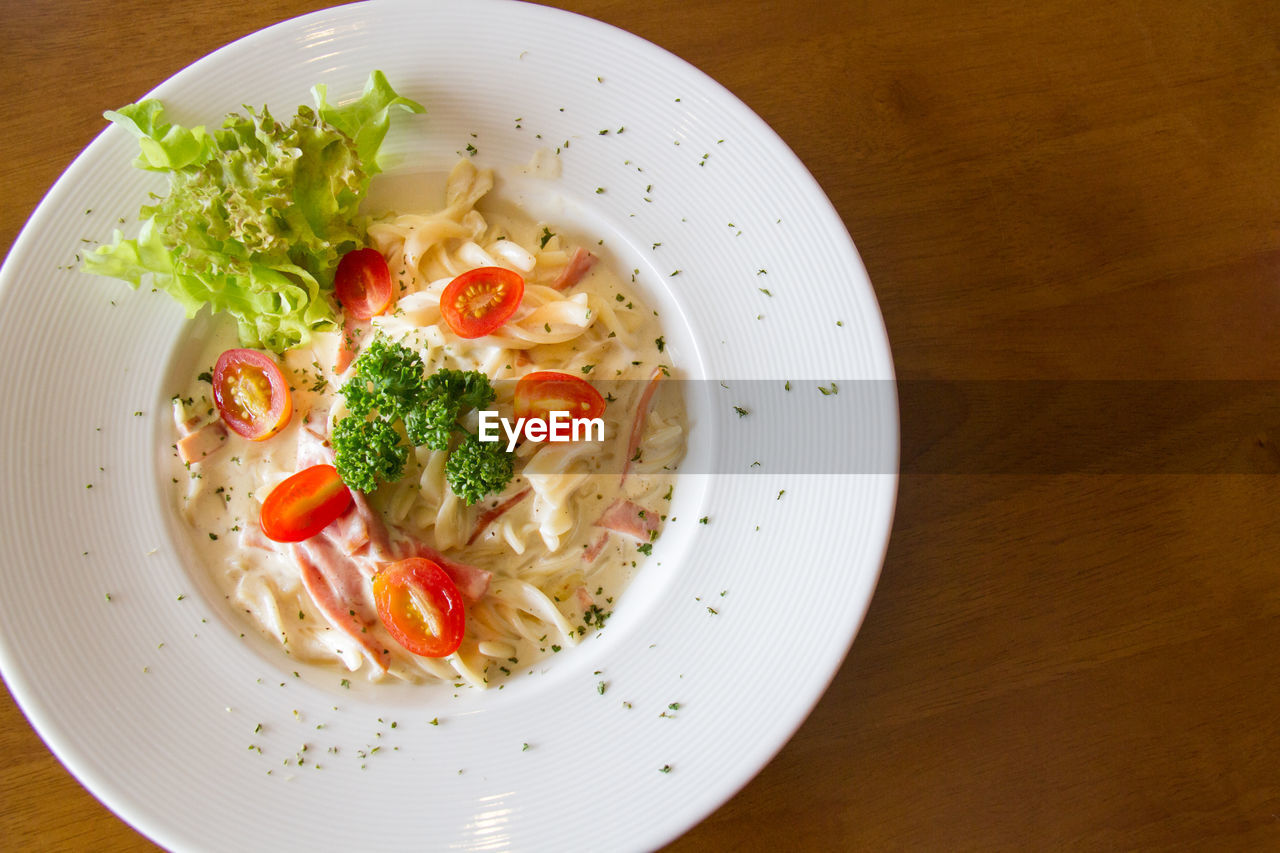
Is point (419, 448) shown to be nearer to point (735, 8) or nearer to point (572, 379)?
point (572, 379)

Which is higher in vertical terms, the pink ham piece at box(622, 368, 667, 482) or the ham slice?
the pink ham piece at box(622, 368, 667, 482)

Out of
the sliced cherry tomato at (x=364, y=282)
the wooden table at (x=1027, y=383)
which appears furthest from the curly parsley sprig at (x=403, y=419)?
the wooden table at (x=1027, y=383)

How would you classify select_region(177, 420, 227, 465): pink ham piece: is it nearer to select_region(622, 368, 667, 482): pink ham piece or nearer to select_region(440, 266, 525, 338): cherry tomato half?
select_region(440, 266, 525, 338): cherry tomato half

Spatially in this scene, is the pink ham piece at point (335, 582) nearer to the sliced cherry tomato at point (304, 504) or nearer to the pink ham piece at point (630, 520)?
the sliced cherry tomato at point (304, 504)

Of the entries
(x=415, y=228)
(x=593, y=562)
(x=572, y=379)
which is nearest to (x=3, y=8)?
(x=415, y=228)

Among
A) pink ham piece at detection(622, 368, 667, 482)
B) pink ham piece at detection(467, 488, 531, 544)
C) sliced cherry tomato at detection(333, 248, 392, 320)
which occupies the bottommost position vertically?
pink ham piece at detection(467, 488, 531, 544)

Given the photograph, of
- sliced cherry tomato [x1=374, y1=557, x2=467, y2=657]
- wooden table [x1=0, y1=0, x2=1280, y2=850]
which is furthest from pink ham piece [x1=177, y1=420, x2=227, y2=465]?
wooden table [x1=0, y1=0, x2=1280, y2=850]

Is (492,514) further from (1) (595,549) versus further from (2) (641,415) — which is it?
(2) (641,415)
